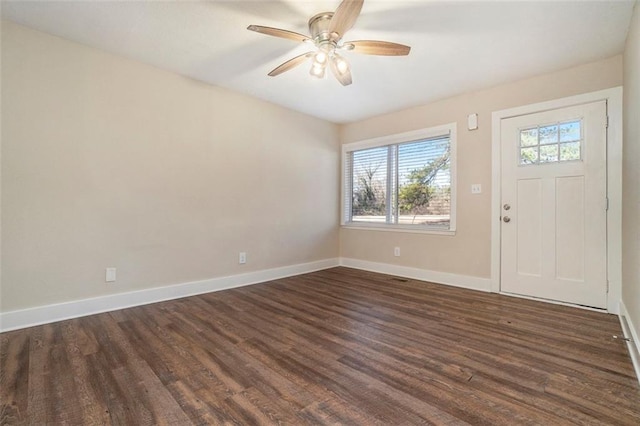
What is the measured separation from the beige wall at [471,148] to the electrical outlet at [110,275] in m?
3.33

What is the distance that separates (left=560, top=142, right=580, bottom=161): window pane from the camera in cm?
295

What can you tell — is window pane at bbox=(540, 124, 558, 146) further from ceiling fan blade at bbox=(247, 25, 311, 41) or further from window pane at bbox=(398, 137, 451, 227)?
ceiling fan blade at bbox=(247, 25, 311, 41)

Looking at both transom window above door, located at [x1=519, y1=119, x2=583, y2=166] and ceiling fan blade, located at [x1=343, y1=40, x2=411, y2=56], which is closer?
ceiling fan blade, located at [x1=343, y1=40, x2=411, y2=56]

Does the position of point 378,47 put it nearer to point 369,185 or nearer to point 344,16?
point 344,16

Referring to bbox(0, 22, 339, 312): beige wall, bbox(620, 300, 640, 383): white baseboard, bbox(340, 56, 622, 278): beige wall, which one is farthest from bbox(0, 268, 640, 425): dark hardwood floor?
bbox(340, 56, 622, 278): beige wall

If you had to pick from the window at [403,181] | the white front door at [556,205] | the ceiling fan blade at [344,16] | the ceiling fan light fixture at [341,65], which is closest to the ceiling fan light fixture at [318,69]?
the ceiling fan light fixture at [341,65]

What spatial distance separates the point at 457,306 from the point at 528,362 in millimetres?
1074

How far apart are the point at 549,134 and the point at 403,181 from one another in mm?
1763

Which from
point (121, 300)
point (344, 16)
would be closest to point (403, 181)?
point (344, 16)

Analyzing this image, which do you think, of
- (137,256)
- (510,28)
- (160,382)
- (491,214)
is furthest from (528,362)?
(137,256)

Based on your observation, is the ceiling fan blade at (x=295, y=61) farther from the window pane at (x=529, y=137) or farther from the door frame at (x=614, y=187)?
the door frame at (x=614, y=187)

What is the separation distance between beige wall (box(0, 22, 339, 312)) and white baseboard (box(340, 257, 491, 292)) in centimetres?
124

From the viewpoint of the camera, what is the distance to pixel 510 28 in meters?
2.35

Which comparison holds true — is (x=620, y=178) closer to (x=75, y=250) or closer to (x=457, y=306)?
(x=457, y=306)
